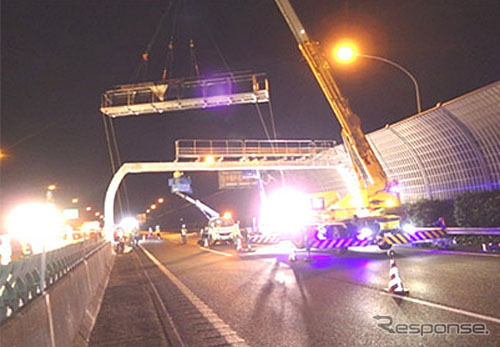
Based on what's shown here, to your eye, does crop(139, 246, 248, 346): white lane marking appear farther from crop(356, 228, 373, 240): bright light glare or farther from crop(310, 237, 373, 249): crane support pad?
crop(356, 228, 373, 240): bright light glare

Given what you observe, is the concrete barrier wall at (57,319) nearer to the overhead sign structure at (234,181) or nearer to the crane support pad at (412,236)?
the crane support pad at (412,236)

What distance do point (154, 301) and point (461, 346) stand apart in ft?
22.1

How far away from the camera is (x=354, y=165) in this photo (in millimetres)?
19781

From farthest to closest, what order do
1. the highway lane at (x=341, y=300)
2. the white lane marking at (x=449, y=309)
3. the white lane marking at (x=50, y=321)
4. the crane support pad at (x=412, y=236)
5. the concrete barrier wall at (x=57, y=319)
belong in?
1. the crane support pad at (x=412, y=236)
2. the white lane marking at (x=449, y=309)
3. the highway lane at (x=341, y=300)
4. the white lane marking at (x=50, y=321)
5. the concrete barrier wall at (x=57, y=319)

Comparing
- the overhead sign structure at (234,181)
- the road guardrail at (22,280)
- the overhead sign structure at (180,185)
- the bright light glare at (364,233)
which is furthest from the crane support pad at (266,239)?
the overhead sign structure at (234,181)

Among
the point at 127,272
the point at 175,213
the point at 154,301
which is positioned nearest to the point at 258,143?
the point at 127,272

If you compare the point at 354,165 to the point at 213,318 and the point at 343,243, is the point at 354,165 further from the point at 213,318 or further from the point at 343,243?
the point at 213,318

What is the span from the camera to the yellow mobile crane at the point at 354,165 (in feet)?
60.1

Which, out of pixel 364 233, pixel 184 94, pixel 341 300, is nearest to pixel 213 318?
pixel 341 300

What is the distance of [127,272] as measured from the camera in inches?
679

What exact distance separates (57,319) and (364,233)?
46.7ft

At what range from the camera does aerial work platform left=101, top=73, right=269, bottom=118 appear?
24672 mm

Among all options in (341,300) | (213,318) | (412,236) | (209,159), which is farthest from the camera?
(209,159)

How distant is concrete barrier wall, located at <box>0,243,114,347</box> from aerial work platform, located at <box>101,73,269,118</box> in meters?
16.5
